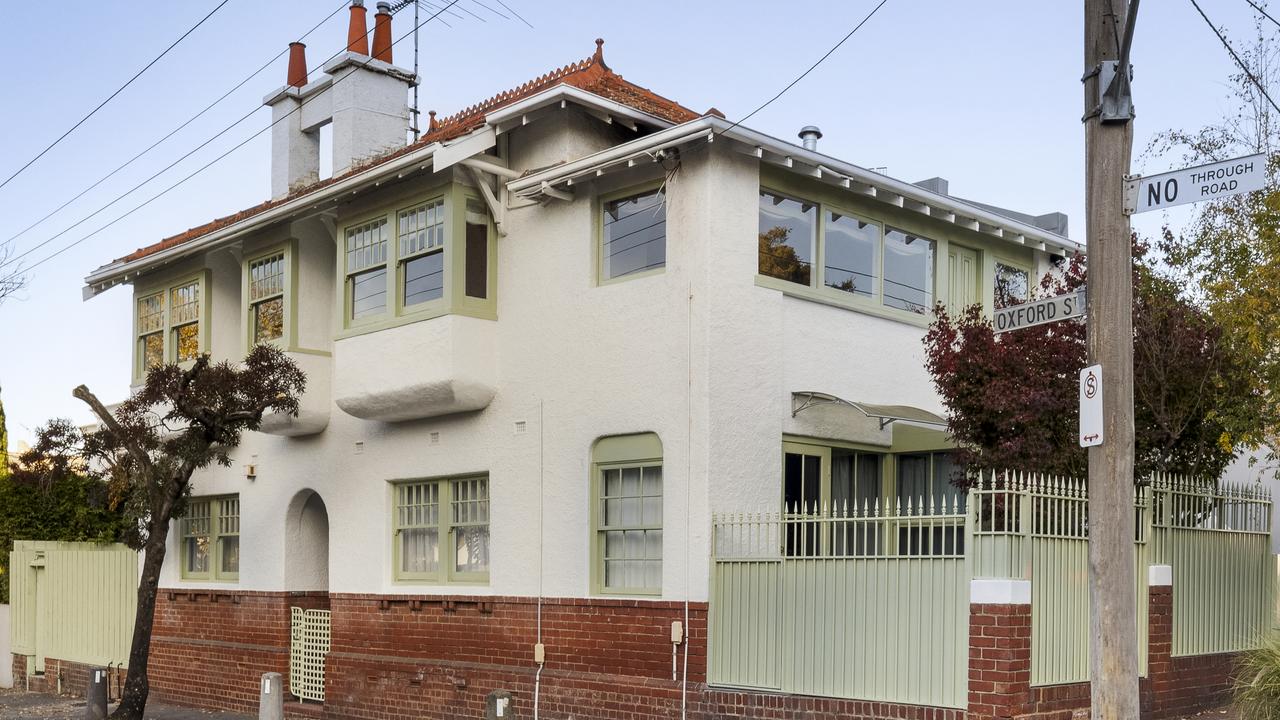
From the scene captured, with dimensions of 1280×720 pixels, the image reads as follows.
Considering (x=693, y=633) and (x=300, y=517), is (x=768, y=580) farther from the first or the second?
(x=300, y=517)

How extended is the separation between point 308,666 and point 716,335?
8.42m

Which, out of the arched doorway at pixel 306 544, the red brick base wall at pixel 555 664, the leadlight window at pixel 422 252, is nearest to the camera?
the red brick base wall at pixel 555 664

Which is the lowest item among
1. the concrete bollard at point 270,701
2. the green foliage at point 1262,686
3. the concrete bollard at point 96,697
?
the concrete bollard at point 96,697

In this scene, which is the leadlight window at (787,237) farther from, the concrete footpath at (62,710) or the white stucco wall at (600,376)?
the concrete footpath at (62,710)

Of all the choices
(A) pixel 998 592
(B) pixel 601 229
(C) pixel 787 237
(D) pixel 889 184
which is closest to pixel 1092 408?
(A) pixel 998 592

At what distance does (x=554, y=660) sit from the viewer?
1480 centimetres

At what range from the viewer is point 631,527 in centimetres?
1430

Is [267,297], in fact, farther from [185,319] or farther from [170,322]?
[170,322]

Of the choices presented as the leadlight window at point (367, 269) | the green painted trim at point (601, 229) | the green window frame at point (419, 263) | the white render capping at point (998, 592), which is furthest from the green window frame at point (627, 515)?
the leadlight window at point (367, 269)

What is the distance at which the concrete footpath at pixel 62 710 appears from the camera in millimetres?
19547

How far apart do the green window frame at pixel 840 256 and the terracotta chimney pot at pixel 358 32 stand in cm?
857

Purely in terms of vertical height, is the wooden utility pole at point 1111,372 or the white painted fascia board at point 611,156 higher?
the white painted fascia board at point 611,156

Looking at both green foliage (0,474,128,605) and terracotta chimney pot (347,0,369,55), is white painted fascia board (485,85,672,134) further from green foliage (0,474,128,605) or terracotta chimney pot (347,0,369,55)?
green foliage (0,474,128,605)

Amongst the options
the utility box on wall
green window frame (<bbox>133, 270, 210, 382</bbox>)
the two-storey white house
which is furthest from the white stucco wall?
green window frame (<bbox>133, 270, 210, 382</bbox>)
